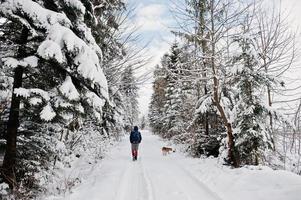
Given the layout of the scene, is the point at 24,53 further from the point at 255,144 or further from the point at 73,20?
the point at 255,144

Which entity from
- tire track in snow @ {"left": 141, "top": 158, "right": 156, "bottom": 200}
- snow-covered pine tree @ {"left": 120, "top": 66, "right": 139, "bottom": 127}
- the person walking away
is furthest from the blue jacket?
tire track in snow @ {"left": 141, "top": 158, "right": 156, "bottom": 200}

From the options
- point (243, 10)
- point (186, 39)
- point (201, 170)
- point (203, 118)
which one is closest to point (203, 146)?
point (203, 118)

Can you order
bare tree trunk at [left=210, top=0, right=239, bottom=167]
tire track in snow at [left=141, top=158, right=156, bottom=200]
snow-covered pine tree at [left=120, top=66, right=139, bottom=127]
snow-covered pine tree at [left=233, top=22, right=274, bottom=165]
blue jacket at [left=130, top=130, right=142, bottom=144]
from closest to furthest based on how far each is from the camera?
tire track in snow at [left=141, top=158, right=156, bottom=200], snow-covered pine tree at [left=233, top=22, right=274, bottom=165], bare tree trunk at [left=210, top=0, right=239, bottom=167], snow-covered pine tree at [left=120, top=66, right=139, bottom=127], blue jacket at [left=130, top=130, right=142, bottom=144]

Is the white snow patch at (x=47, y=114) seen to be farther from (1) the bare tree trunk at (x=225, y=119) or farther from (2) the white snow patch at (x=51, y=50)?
(1) the bare tree trunk at (x=225, y=119)

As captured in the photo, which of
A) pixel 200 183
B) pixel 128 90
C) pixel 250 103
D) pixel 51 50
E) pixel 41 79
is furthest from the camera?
pixel 128 90

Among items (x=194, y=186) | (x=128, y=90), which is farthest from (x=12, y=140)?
(x=128, y=90)

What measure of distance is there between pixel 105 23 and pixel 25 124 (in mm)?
7075

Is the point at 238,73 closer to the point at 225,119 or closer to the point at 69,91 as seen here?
the point at 225,119

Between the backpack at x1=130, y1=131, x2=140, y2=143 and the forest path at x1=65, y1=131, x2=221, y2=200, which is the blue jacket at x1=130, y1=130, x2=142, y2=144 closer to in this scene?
the backpack at x1=130, y1=131, x2=140, y2=143

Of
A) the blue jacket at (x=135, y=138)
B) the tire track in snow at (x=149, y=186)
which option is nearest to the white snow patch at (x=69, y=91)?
the tire track in snow at (x=149, y=186)

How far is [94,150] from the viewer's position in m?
17.4

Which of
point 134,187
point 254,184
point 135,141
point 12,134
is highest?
point 12,134

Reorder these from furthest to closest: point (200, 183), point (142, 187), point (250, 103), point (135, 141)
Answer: point (135, 141) → point (250, 103) → point (200, 183) → point (142, 187)

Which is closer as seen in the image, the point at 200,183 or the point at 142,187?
the point at 142,187
